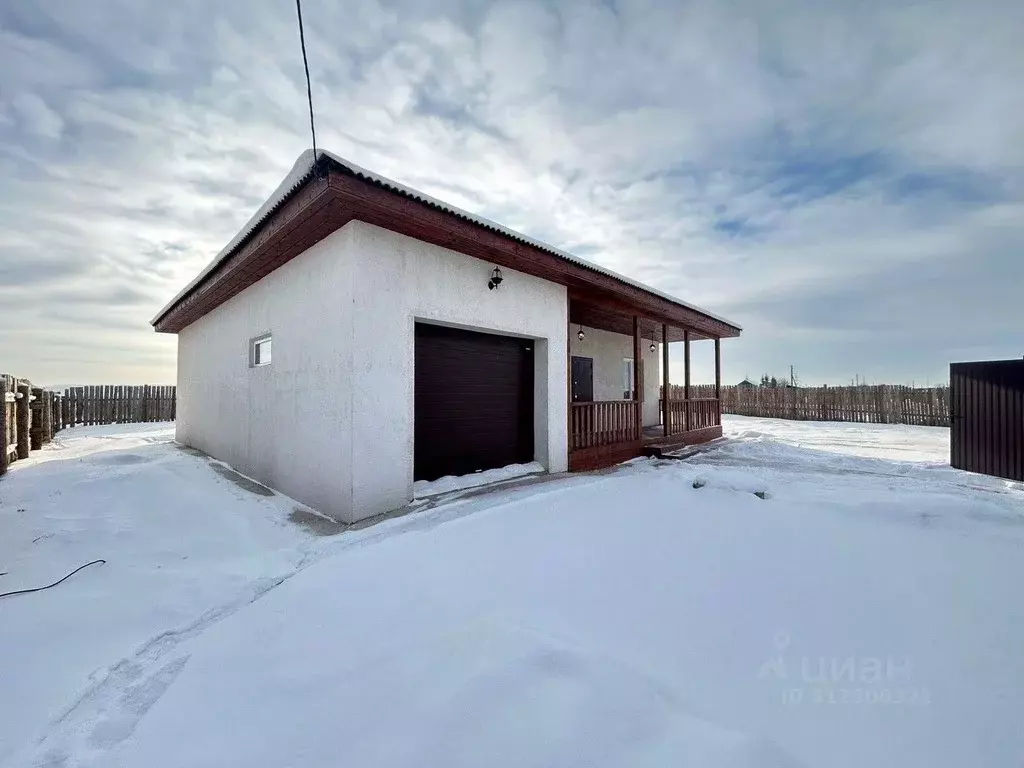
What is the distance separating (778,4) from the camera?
5488 millimetres

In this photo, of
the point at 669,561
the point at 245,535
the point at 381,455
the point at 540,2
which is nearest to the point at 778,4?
the point at 540,2

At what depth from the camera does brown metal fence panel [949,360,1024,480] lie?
A: 7.14 m

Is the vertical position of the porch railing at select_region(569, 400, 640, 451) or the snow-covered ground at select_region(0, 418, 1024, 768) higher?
the porch railing at select_region(569, 400, 640, 451)

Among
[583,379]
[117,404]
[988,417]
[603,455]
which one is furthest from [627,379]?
[117,404]

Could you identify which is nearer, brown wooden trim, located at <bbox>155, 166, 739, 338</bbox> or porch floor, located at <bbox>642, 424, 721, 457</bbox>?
brown wooden trim, located at <bbox>155, 166, 739, 338</bbox>

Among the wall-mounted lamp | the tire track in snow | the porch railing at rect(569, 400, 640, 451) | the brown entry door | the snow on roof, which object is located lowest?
the tire track in snow

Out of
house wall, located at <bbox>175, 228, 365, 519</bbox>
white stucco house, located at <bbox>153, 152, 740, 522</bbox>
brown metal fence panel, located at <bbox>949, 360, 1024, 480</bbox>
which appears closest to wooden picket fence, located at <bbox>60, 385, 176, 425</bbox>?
white stucco house, located at <bbox>153, 152, 740, 522</bbox>

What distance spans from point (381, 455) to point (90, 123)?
6.26 metres

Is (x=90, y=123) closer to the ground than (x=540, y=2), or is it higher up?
closer to the ground

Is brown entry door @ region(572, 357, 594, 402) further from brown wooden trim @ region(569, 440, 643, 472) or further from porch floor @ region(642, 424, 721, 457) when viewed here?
brown wooden trim @ region(569, 440, 643, 472)

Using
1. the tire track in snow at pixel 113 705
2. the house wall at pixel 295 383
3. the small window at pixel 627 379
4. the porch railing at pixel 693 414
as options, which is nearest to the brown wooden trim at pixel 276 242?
the house wall at pixel 295 383

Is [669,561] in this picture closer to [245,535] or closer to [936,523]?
[936,523]

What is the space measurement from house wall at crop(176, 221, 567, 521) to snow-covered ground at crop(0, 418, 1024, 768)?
1.20 metres

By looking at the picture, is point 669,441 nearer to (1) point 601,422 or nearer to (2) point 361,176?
(1) point 601,422
